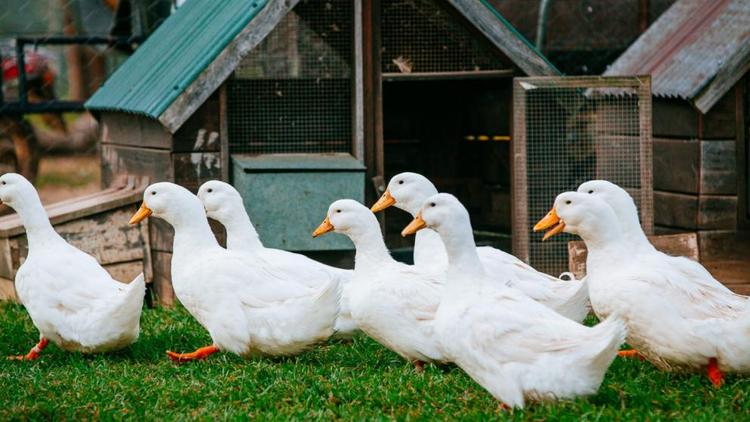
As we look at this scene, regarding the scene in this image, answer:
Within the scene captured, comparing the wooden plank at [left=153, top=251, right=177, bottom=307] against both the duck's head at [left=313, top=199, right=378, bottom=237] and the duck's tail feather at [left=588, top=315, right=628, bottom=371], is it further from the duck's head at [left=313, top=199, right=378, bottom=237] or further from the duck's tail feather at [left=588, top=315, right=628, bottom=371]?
the duck's tail feather at [left=588, top=315, right=628, bottom=371]

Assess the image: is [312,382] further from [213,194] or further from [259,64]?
[259,64]

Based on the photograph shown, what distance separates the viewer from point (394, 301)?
655 centimetres

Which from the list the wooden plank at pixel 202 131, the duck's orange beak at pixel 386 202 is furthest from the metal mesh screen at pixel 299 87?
the duck's orange beak at pixel 386 202

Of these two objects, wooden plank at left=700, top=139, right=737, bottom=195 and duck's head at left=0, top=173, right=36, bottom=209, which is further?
wooden plank at left=700, top=139, right=737, bottom=195

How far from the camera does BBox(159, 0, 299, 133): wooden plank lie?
857cm

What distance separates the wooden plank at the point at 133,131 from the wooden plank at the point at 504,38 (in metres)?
2.34

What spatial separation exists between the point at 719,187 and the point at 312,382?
13.9 feet

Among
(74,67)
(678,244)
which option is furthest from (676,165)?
(74,67)

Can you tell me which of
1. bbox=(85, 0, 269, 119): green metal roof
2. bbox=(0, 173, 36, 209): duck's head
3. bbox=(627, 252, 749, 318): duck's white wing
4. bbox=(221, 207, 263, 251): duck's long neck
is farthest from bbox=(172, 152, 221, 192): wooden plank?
→ bbox=(627, 252, 749, 318): duck's white wing

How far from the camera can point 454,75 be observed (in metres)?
9.26

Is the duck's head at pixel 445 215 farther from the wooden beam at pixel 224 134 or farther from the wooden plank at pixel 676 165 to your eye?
the wooden plank at pixel 676 165

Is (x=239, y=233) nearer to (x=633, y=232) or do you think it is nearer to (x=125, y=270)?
(x=125, y=270)

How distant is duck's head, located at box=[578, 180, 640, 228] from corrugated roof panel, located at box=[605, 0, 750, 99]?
251 cm

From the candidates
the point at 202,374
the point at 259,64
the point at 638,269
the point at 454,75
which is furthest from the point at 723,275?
the point at 202,374
